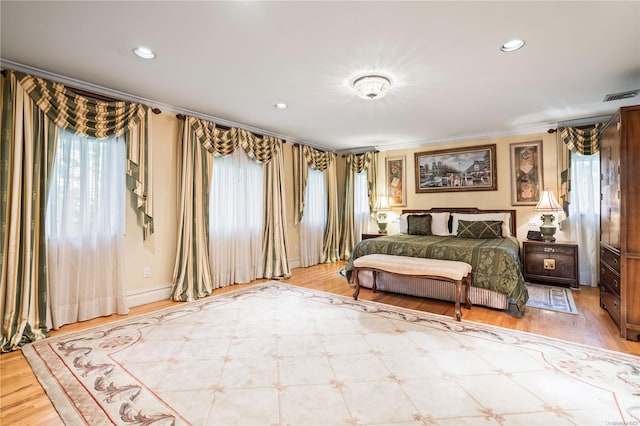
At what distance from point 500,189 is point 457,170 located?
78 centimetres

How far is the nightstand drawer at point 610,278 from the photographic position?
2768mm

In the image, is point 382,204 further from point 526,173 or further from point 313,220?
point 526,173

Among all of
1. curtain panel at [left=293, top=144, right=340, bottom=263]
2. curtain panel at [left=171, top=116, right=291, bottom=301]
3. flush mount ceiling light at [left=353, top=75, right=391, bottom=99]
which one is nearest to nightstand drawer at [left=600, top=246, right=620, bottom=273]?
flush mount ceiling light at [left=353, top=75, right=391, bottom=99]

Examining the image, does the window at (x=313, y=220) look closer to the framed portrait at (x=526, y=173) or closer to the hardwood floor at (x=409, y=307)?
the hardwood floor at (x=409, y=307)

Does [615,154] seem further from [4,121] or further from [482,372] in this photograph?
[4,121]

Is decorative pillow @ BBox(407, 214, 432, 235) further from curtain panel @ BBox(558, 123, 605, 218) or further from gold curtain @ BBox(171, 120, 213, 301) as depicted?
gold curtain @ BBox(171, 120, 213, 301)

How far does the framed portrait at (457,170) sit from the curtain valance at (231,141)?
2855 millimetres

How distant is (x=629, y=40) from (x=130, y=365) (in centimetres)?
454

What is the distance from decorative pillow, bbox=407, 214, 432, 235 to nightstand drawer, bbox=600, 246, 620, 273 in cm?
224

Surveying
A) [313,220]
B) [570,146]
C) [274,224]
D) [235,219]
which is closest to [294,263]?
[313,220]

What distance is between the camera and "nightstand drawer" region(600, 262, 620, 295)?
109 inches

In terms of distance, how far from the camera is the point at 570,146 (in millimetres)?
4488

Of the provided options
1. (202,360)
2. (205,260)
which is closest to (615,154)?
(202,360)

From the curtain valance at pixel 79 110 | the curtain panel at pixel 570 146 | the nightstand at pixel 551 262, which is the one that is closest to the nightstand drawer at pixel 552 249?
the nightstand at pixel 551 262
